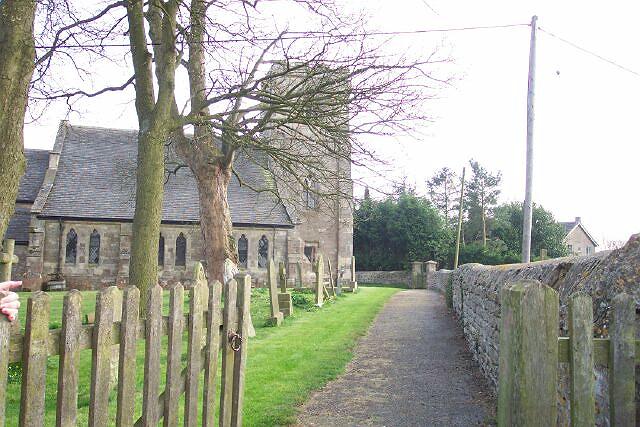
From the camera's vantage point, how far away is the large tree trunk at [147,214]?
871 cm

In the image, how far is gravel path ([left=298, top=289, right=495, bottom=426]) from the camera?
621cm

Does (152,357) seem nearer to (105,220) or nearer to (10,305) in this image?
(10,305)

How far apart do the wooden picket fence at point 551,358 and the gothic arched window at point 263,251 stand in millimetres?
28155

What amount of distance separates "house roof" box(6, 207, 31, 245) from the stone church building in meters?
0.04

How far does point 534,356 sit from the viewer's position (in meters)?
2.73

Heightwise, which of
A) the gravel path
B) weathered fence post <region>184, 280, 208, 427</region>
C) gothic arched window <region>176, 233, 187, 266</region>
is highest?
gothic arched window <region>176, 233, 187, 266</region>

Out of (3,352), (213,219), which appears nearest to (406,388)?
(3,352)

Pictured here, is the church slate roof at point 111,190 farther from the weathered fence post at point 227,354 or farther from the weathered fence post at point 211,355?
the weathered fence post at point 211,355

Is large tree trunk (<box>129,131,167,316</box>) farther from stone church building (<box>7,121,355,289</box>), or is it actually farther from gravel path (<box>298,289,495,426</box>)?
stone church building (<box>7,121,355,289</box>)

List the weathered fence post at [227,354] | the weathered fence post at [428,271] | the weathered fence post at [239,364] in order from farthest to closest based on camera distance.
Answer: the weathered fence post at [428,271]
the weathered fence post at [239,364]
the weathered fence post at [227,354]

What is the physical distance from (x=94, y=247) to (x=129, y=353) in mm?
27020

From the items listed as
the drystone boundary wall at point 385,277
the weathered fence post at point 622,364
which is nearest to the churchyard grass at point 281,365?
the weathered fence post at point 622,364

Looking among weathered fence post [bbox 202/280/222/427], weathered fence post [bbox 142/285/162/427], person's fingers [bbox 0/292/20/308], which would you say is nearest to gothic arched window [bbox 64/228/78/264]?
weathered fence post [bbox 202/280/222/427]

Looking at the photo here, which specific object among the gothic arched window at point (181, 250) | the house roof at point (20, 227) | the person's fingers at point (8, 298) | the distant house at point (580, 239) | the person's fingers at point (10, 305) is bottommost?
the person's fingers at point (10, 305)
